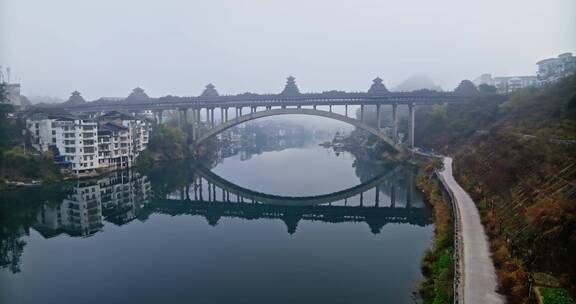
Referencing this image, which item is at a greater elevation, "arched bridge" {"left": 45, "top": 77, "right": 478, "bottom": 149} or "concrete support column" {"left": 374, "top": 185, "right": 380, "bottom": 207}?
"arched bridge" {"left": 45, "top": 77, "right": 478, "bottom": 149}

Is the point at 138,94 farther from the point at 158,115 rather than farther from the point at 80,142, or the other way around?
the point at 80,142

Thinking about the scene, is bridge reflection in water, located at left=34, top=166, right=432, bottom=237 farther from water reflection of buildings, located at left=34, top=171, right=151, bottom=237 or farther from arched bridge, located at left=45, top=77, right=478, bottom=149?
arched bridge, located at left=45, top=77, right=478, bottom=149

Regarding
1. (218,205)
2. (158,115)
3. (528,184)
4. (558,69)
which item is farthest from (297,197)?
(558,69)

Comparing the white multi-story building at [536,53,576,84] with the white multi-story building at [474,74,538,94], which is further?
the white multi-story building at [474,74,538,94]

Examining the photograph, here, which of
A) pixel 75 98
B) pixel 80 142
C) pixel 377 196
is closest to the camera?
pixel 377 196

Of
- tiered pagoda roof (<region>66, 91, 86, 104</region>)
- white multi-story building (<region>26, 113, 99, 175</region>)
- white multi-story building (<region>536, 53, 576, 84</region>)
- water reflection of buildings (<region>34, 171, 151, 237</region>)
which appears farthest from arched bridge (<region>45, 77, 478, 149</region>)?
tiered pagoda roof (<region>66, 91, 86, 104</region>)

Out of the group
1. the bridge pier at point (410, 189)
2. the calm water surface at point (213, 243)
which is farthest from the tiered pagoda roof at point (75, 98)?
the bridge pier at point (410, 189)
